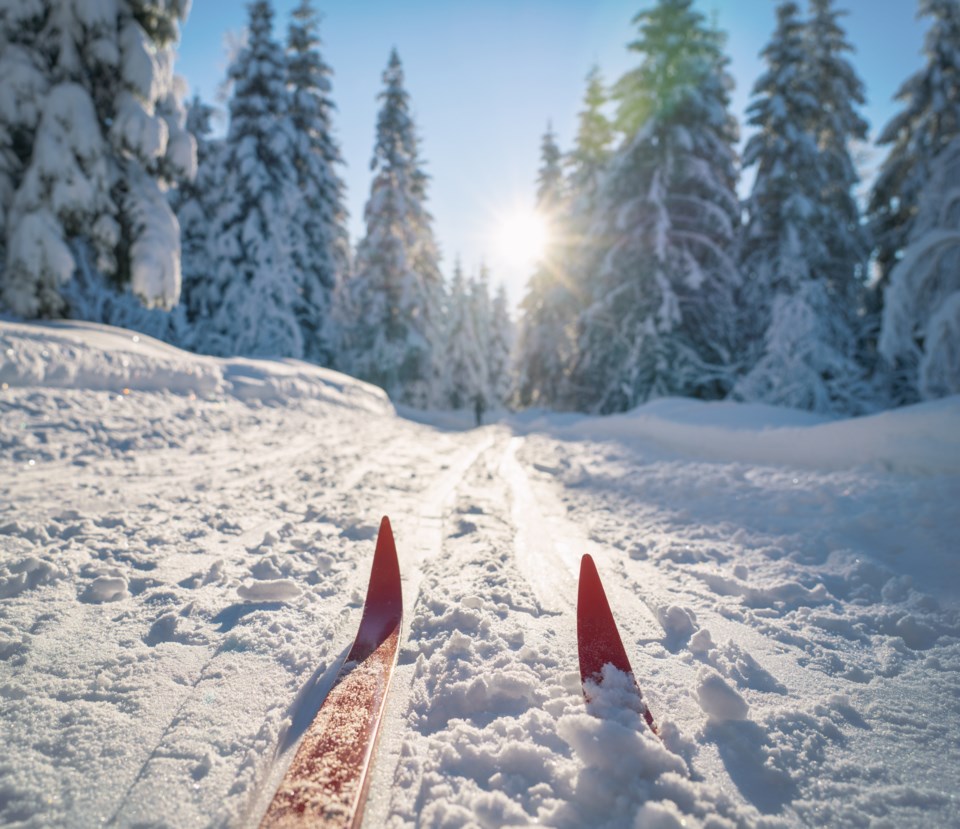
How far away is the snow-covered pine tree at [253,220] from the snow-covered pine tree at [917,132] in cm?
2071

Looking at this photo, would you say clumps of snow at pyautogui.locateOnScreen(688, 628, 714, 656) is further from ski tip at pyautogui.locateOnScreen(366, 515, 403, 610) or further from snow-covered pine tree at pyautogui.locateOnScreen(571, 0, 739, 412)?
snow-covered pine tree at pyautogui.locateOnScreen(571, 0, 739, 412)

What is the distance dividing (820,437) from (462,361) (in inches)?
1358

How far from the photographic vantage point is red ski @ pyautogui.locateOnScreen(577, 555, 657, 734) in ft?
6.09

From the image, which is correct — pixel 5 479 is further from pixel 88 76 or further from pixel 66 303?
pixel 88 76

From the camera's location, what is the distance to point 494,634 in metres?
2.20

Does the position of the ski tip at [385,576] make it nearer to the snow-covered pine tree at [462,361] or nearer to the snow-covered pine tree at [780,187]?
the snow-covered pine tree at [780,187]

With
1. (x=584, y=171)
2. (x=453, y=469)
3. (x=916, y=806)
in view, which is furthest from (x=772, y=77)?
(x=916, y=806)

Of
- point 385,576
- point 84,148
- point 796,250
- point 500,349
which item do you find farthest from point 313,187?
point 500,349

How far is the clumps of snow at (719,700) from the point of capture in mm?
1715

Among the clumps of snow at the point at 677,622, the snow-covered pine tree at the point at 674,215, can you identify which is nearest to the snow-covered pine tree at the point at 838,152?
the snow-covered pine tree at the point at 674,215

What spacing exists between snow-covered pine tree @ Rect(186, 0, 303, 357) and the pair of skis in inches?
672

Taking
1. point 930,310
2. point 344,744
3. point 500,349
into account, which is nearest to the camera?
point 344,744

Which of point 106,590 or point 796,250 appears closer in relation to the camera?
point 106,590

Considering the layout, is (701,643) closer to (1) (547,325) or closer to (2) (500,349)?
(1) (547,325)
